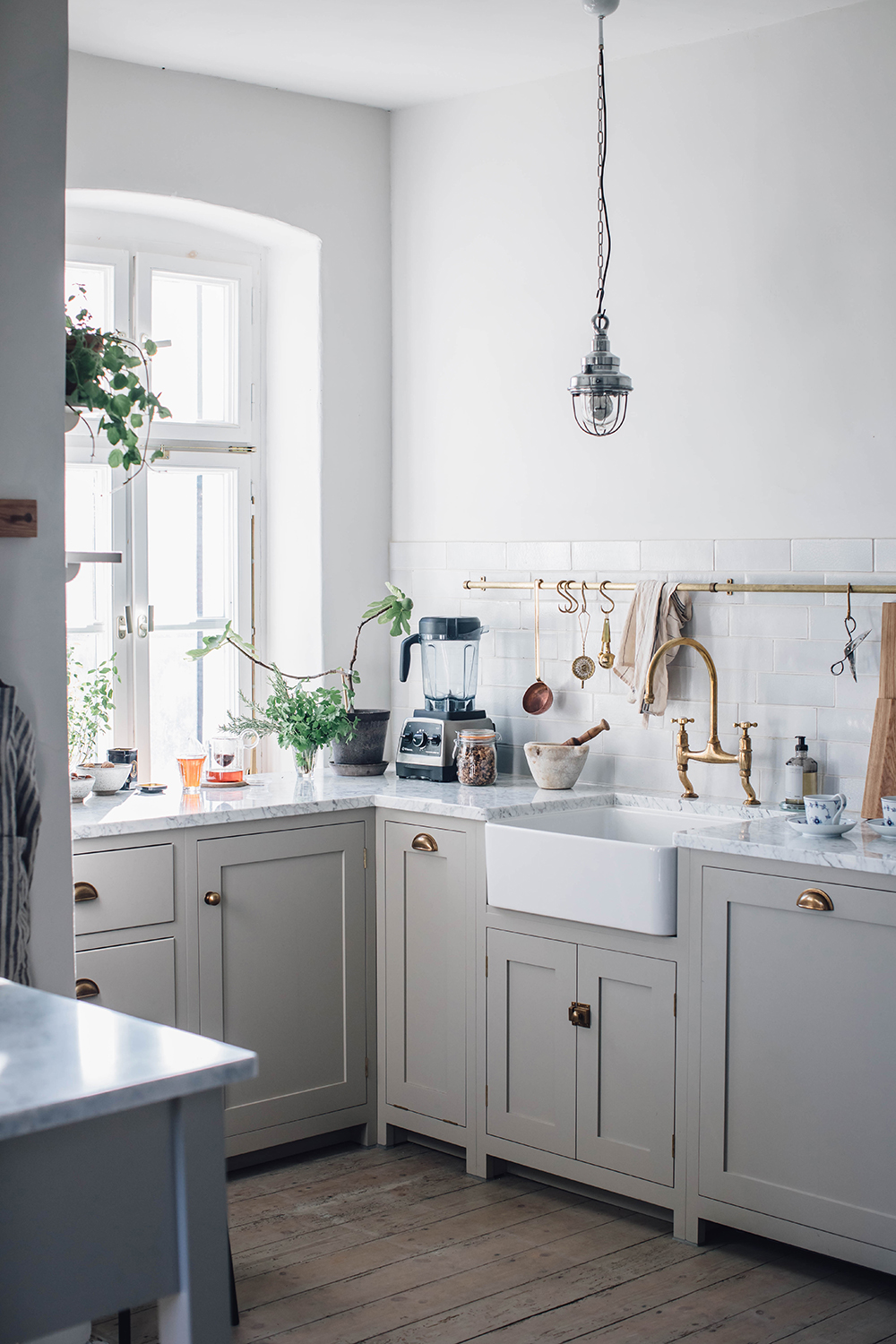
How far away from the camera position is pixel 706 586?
3.64 metres

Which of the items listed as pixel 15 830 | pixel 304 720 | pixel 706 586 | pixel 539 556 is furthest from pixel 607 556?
pixel 15 830

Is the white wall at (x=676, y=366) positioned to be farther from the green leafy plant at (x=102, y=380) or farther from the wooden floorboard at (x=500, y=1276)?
the green leafy plant at (x=102, y=380)

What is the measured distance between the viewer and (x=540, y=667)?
4.10 m

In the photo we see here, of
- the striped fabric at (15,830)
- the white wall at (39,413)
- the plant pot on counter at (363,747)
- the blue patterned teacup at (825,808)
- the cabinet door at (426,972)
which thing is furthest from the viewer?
the plant pot on counter at (363,747)

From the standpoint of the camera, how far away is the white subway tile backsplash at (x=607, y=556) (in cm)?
386

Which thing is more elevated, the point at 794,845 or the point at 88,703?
A: the point at 88,703

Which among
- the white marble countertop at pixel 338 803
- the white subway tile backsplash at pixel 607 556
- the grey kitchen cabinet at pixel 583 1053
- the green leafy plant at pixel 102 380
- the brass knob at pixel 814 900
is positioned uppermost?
the green leafy plant at pixel 102 380

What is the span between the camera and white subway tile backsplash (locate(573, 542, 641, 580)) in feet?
12.7

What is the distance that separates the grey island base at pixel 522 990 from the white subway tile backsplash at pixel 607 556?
1.99 ft

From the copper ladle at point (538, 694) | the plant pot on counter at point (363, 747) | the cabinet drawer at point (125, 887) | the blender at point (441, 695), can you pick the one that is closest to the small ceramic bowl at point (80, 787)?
the cabinet drawer at point (125, 887)

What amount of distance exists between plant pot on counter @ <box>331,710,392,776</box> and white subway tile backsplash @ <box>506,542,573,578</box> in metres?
0.58

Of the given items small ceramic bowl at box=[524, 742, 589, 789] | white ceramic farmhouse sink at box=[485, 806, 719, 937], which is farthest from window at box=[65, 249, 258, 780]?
white ceramic farmhouse sink at box=[485, 806, 719, 937]

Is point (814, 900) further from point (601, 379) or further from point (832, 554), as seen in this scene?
point (601, 379)

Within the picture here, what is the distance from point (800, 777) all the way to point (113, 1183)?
92.7 inches
